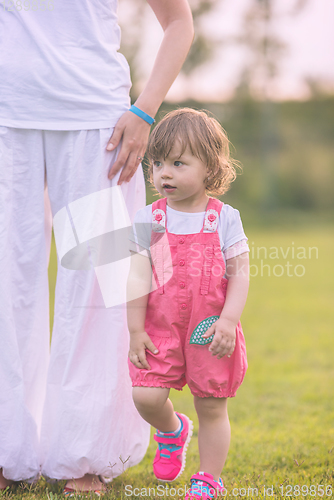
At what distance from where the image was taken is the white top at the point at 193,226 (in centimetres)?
154

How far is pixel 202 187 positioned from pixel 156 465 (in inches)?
36.3

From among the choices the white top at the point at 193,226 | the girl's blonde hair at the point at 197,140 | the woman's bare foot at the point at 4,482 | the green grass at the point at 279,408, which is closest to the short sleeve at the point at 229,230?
the white top at the point at 193,226

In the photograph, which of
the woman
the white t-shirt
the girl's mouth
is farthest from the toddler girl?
A: the white t-shirt

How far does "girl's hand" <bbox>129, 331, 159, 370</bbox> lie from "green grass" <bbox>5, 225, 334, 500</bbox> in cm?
44

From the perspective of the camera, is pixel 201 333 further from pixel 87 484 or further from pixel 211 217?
pixel 87 484

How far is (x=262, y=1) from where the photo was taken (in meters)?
17.6

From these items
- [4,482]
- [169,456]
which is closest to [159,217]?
[169,456]

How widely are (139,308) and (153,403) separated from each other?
280mm

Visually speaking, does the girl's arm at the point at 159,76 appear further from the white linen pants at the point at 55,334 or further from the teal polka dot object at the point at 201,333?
the teal polka dot object at the point at 201,333

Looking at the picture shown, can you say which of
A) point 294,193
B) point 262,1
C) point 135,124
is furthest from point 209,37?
point 135,124

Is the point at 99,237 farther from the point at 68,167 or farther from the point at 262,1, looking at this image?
the point at 262,1

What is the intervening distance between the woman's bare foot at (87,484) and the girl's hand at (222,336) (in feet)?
2.02

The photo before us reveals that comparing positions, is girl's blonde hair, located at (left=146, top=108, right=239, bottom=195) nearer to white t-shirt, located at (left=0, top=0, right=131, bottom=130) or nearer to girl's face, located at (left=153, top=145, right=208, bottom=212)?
girl's face, located at (left=153, top=145, right=208, bottom=212)

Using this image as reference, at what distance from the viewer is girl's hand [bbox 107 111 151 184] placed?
1.60 metres
